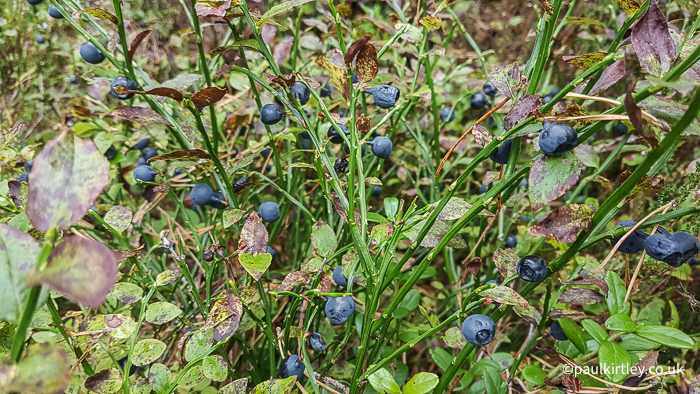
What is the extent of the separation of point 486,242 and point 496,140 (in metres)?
0.94

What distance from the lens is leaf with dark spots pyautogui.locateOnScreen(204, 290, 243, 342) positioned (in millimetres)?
664

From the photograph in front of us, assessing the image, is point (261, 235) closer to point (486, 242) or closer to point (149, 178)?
point (149, 178)

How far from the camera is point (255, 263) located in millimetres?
651

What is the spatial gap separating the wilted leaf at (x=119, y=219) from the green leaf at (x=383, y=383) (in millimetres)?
557

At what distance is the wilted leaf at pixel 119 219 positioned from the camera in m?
0.84

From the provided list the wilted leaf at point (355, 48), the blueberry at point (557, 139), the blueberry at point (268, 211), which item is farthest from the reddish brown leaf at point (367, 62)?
the blueberry at point (268, 211)

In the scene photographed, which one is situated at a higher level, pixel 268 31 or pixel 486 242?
pixel 268 31

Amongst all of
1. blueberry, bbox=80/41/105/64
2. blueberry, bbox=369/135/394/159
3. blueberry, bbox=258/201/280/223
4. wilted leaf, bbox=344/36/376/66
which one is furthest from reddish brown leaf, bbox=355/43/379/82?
blueberry, bbox=80/41/105/64

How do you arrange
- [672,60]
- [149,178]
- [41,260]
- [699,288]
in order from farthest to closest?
1. [699,288]
2. [149,178]
3. [672,60]
4. [41,260]

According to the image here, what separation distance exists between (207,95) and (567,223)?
21.9 inches

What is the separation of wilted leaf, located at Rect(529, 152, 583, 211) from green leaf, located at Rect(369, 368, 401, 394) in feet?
1.20

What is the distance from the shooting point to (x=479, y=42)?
233 centimetres

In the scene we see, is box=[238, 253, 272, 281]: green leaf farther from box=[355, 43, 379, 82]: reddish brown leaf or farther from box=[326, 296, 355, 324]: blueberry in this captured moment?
box=[355, 43, 379, 82]: reddish brown leaf

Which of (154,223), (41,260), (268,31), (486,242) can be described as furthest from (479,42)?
(41,260)
